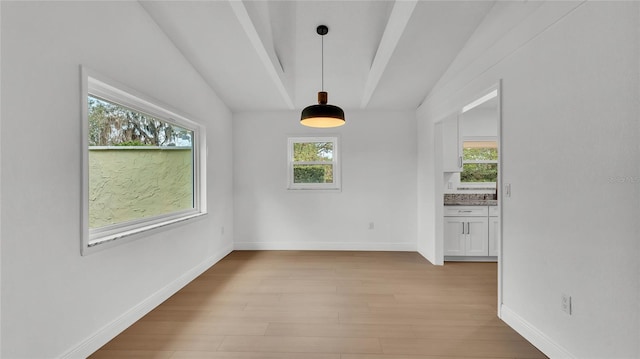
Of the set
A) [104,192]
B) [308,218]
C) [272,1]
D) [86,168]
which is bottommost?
[308,218]

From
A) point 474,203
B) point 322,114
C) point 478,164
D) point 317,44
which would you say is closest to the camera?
point 322,114

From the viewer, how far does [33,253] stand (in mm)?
1580

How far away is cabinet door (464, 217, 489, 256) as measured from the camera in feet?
13.5

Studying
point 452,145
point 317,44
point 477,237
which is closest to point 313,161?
point 317,44

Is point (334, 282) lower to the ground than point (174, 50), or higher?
lower

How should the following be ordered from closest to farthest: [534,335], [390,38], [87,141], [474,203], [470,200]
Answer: [87,141], [534,335], [390,38], [474,203], [470,200]

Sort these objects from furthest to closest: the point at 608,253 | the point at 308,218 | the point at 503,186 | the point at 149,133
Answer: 1. the point at 308,218
2. the point at 149,133
3. the point at 503,186
4. the point at 608,253

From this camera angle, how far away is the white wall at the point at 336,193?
15.6ft

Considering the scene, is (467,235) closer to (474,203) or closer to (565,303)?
(474,203)

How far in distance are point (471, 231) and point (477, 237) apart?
0.12 meters

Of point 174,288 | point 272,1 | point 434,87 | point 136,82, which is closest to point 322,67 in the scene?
point 272,1

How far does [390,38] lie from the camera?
2.79 m

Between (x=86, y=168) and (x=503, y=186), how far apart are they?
314cm

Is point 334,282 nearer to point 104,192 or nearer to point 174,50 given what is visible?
point 104,192
